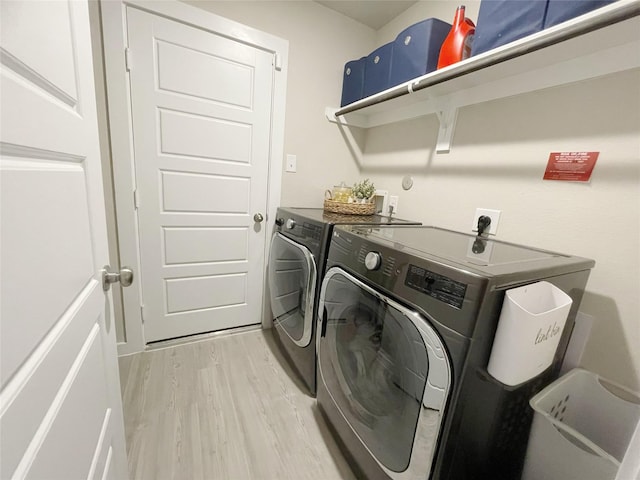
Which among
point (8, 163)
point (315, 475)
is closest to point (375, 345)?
point (315, 475)

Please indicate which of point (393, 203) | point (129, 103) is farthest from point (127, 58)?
point (393, 203)

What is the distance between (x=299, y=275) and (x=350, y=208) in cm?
56

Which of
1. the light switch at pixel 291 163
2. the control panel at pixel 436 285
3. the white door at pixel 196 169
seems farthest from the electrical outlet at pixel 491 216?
the white door at pixel 196 169

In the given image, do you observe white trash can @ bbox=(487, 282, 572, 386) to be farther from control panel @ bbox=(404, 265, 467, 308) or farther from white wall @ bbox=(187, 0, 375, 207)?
white wall @ bbox=(187, 0, 375, 207)

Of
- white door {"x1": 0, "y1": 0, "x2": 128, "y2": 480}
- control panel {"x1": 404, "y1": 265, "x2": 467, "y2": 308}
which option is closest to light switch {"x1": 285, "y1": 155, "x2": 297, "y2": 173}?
white door {"x1": 0, "y1": 0, "x2": 128, "y2": 480}

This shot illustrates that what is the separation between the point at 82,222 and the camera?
0.58 meters

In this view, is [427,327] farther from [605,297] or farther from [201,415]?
[201,415]

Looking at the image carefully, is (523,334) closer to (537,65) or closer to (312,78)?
(537,65)

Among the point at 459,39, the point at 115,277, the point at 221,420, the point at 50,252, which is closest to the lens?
the point at 50,252

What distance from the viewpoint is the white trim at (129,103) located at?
4.40ft

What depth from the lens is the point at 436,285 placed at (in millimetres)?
677

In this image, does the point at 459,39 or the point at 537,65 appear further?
the point at 459,39

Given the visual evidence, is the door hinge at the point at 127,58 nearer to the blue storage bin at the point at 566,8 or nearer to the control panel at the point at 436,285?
the control panel at the point at 436,285

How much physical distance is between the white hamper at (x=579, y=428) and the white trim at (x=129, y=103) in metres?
1.76
